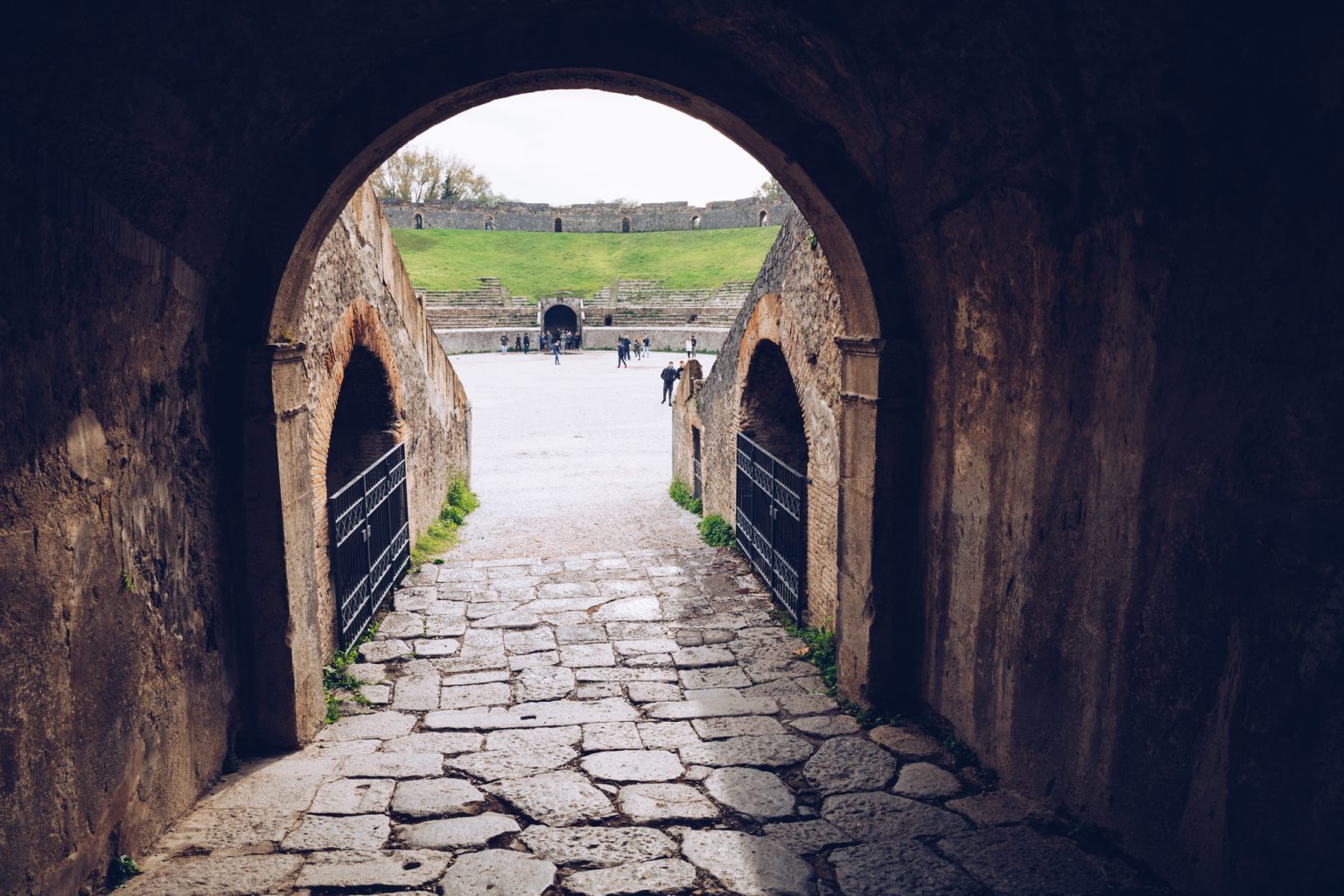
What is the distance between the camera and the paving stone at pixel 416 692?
491 cm

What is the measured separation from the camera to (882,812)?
3652 mm

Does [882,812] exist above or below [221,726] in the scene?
below

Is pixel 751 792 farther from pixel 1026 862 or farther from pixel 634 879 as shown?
pixel 1026 862

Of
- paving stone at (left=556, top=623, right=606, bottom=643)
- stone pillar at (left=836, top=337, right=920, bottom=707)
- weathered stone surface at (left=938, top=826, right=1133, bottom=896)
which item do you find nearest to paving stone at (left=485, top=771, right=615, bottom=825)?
weathered stone surface at (left=938, top=826, right=1133, bottom=896)

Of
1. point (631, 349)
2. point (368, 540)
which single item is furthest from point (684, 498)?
point (631, 349)

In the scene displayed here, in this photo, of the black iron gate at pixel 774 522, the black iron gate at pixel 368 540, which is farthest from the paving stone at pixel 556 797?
the black iron gate at pixel 774 522

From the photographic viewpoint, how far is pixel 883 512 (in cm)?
448

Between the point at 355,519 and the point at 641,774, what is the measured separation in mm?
3043

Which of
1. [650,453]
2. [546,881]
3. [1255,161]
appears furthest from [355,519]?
[650,453]

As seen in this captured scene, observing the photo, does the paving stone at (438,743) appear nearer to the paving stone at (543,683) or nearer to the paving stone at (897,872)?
the paving stone at (543,683)

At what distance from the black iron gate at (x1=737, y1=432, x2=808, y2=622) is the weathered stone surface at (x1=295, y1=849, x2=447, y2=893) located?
347 centimetres

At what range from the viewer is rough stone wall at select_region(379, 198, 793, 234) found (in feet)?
192

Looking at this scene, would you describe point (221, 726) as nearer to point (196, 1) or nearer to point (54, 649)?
point (54, 649)

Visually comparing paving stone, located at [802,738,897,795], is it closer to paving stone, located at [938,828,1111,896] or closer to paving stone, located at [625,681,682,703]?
paving stone, located at [938,828,1111,896]
